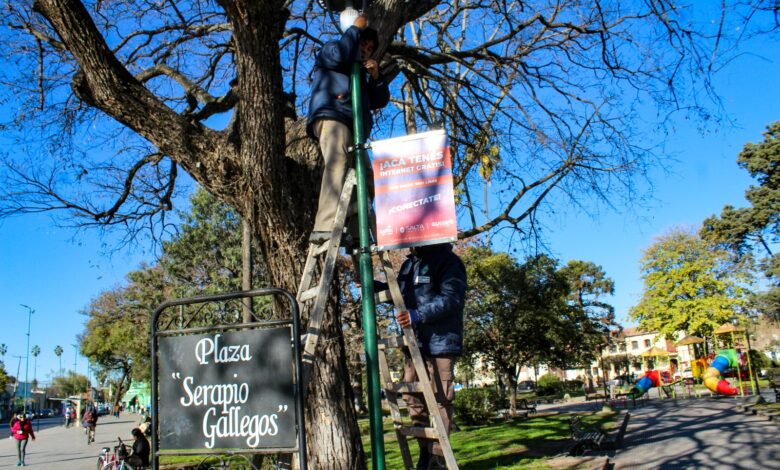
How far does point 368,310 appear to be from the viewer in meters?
3.69

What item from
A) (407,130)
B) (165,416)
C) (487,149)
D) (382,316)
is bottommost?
(165,416)

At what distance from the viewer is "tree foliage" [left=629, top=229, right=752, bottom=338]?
141 feet

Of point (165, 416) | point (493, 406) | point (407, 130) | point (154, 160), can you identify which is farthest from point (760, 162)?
point (165, 416)

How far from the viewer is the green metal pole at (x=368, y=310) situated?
3561 millimetres

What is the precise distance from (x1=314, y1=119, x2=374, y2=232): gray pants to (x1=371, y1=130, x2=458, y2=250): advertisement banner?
54cm

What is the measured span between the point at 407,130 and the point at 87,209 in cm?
588

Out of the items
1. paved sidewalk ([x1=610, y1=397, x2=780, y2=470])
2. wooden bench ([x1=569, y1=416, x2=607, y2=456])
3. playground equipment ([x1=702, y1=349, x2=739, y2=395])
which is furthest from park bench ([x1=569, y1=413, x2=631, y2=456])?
playground equipment ([x1=702, y1=349, x2=739, y2=395])

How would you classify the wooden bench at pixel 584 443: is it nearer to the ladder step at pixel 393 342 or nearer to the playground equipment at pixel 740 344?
the ladder step at pixel 393 342

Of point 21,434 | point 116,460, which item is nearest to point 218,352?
point 116,460

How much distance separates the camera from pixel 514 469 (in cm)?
819

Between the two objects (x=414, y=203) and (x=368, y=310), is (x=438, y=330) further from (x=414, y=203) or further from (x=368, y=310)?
(x=414, y=203)

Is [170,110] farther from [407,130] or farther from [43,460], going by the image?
[43,460]

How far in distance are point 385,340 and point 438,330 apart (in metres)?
0.43

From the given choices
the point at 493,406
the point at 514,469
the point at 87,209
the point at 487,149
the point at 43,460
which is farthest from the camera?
the point at 493,406
